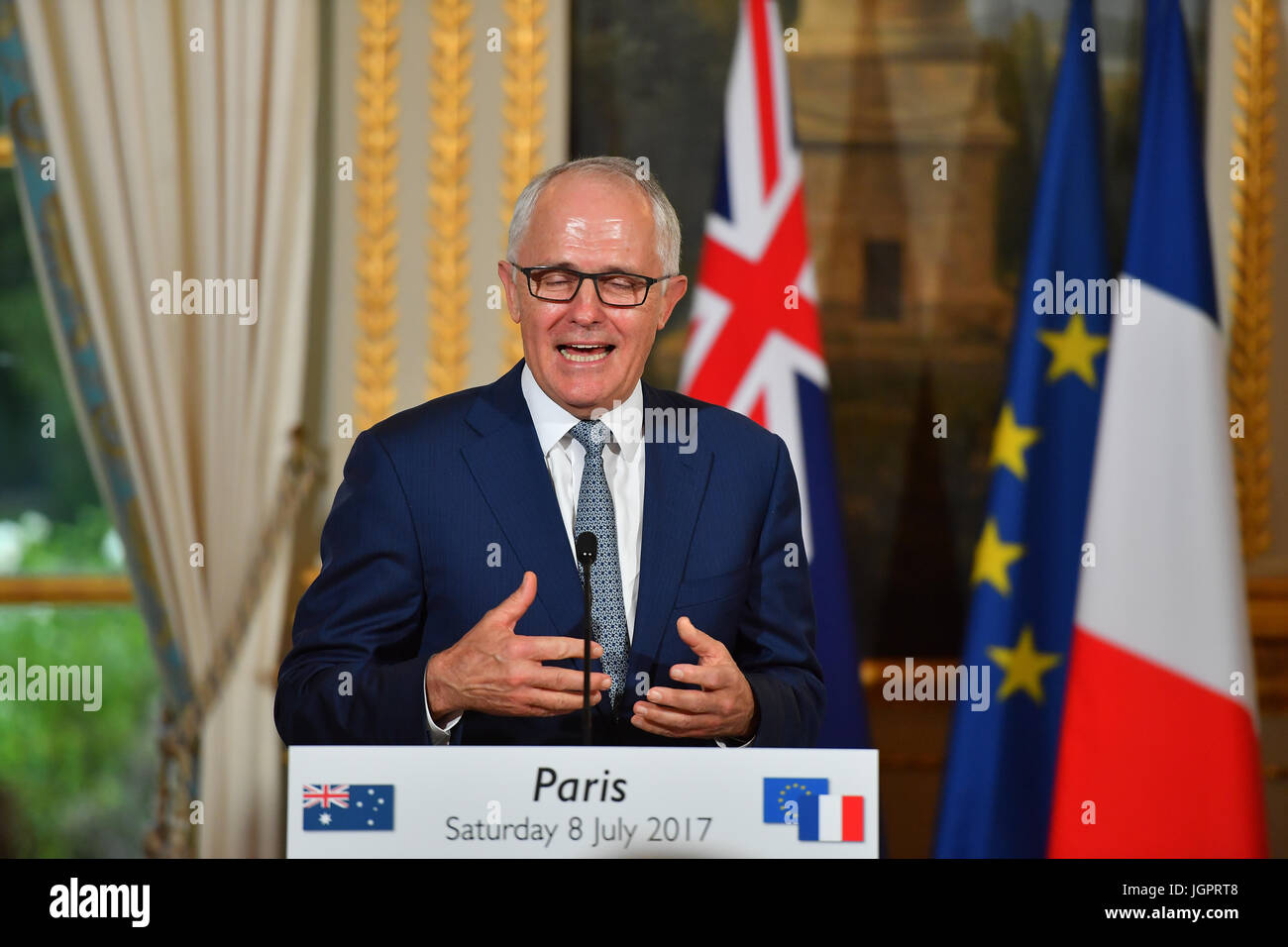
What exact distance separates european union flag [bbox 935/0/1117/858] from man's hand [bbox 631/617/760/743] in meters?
1.80

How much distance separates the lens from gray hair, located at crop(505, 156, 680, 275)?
193 cm

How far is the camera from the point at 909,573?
12.1 feet

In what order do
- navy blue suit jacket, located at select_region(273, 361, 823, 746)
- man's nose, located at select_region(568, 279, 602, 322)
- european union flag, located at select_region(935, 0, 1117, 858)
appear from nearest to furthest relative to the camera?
navy blue suit jacket, located at select_region(273, 361, 823, 746), man's nose, located at select_region(568, 279, 602, 322), european union flag, located at select_region(935, 0, 1117, 858)

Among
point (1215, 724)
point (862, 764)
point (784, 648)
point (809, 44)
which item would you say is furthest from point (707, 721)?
point (809, 44)

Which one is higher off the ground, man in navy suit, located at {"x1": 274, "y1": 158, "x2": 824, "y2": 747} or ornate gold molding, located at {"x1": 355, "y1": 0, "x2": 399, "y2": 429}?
ornate gold molding, located at {"x1": 355, "y1": 0, "x2": 399, "y2": 429}

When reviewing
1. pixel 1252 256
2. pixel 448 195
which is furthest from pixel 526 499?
pixel 1252 256

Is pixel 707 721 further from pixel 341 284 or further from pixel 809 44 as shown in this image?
pixel 809 44

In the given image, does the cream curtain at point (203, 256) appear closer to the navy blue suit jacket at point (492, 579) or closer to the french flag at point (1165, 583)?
the navy blue suit jacket at point (492, 579)

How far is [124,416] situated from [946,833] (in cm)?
259

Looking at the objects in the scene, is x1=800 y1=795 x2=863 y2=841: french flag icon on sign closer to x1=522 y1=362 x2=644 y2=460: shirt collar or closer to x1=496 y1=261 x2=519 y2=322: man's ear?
x1=522 y1=362 x2=644 y2=460: shirt collar

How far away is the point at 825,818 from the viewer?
60.7 inches

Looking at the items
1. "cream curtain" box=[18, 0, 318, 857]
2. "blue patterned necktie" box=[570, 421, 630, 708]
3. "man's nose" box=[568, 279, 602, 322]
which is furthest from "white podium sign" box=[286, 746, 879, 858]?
"cream curtain" box=[18, 0, 318, 857]

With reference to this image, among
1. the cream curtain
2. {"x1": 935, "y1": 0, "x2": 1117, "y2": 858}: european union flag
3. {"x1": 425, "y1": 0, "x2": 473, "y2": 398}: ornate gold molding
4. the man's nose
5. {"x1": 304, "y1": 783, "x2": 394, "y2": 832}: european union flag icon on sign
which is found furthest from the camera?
{"x1": 425, "y1": 0, "x2": 473, "y2": 398}: ornate gold molding

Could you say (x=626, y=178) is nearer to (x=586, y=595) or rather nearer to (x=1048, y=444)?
(x=586, y=595)
